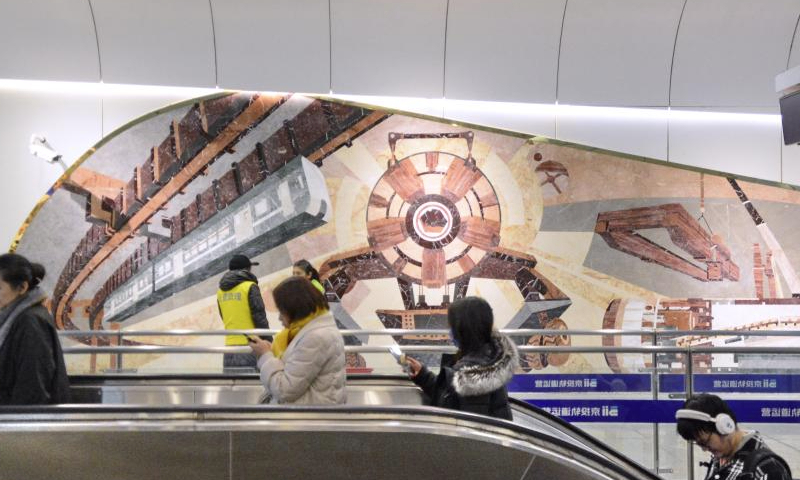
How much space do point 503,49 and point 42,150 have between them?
5.22 m

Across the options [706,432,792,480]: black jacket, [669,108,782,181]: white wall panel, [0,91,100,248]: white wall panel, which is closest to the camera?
[706,432,792,480]: black jacket

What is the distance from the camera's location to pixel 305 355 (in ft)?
10.9

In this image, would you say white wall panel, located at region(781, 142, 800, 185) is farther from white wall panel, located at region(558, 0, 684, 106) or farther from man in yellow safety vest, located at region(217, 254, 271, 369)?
man in yellow safety vest, located at region(217, 254, 271, 369)

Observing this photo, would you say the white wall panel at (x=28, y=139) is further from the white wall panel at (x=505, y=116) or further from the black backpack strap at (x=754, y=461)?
the black backpack strap at (x=754, y=461)

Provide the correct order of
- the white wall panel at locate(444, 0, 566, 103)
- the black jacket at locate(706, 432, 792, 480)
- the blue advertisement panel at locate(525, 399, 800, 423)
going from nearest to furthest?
the black jacket at locate(706, 432, 792, 480), the blue advertisement panel at locate(525, 399, 800, 423), the white wall panel at locate(444, 0, 566, 103)

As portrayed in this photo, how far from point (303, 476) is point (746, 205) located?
25.3ft

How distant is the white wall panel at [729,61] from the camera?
9539 mm

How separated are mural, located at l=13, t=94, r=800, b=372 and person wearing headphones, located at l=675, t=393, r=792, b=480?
5.76m

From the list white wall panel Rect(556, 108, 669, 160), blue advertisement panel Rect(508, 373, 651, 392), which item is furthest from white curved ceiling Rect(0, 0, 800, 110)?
blue advertisement panel Rect(508, 373, 651, 392)

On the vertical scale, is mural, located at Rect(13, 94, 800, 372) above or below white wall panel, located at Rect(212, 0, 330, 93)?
below

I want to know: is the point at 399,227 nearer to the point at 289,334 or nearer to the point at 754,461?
the point at 289,334

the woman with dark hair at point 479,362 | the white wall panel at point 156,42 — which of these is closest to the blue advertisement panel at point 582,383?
the woman with dark hair at point 479,362

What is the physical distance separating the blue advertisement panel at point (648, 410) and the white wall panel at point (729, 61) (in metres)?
4.75

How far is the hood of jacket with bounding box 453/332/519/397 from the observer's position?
3.46 m
